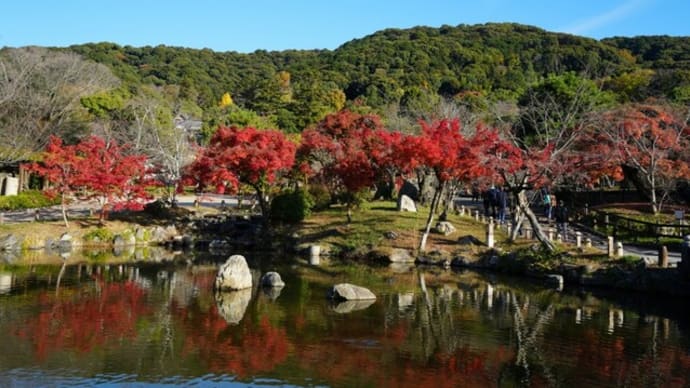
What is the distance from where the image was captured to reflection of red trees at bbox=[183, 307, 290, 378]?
34.4 ft

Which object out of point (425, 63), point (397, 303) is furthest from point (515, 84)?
point (397, 303)

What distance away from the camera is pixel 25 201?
34.1 metres

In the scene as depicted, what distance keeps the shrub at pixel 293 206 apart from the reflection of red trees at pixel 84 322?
12.6m

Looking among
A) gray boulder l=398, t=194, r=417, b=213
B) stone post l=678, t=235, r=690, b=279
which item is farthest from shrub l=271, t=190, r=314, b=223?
stone post l=678, t=235, r=690, b=279

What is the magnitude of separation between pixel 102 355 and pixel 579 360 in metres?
8.57

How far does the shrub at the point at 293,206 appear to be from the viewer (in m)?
29.1

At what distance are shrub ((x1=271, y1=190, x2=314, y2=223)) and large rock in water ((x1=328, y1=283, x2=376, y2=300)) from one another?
12.6 meters

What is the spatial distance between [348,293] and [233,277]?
3.36 meters

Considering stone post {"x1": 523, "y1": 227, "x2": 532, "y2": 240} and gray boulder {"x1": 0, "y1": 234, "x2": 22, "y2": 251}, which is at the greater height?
stone post {"x1": 523, "y1": 227, "x2": 532, "y2": 240}

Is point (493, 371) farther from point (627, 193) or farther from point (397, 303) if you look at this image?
point (627, 193)

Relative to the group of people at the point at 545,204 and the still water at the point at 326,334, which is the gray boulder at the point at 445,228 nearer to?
the group of people at the point at 545,204

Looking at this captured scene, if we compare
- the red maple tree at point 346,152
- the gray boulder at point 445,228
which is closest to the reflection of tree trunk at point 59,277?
the red maple tree at point 346,152

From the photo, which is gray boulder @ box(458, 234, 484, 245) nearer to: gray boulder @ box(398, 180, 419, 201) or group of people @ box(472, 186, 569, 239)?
group of people @ box(472, 186, 569, 239)

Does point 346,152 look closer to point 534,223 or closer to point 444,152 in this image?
point 444,152
